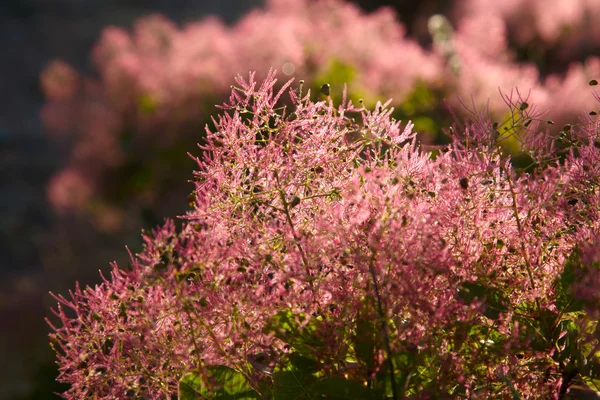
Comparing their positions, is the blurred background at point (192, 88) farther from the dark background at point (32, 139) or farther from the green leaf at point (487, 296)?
the green leaf at point (487, 296)

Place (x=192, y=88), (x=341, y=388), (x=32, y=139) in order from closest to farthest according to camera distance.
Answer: (x=341, y=388) < (x=192, y=88) < (x=32, y=139)

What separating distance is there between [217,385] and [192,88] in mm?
1570

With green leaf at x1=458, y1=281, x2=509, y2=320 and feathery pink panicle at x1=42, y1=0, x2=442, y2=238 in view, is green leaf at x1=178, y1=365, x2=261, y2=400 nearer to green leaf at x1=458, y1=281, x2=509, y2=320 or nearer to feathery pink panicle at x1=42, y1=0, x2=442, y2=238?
green leaf at x1=458, y1=281, x2=509, y2=320

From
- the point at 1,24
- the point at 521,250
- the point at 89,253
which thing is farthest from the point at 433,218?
the point at 1,24

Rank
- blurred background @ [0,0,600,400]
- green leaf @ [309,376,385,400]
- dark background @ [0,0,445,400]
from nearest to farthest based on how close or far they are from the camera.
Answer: green leaf @ [309,376,385,400], blurred background @ [0,0,600,400], dark background @ [0,0,445,400]

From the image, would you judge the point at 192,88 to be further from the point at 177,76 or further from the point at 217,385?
the point at 217,385

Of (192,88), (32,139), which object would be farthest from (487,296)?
(32,139)

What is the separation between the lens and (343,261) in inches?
14.1

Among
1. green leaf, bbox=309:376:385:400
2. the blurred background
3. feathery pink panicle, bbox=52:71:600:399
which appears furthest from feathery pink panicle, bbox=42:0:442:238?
green leaf, bbox=309:376:385:400

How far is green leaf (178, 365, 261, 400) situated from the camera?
35 centimetres

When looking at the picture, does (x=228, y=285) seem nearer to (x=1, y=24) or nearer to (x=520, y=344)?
(x=520, y=344)

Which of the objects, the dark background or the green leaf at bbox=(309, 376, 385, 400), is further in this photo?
the dark background

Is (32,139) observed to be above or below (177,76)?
above

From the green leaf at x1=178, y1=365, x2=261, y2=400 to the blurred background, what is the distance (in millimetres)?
936
